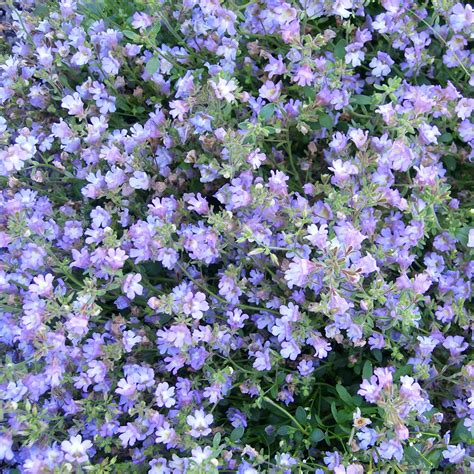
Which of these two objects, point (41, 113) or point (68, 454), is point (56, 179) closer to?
point (41, 113)

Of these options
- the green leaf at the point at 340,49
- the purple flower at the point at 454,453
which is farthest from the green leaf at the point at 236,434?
the green leaf at the point at 340,49

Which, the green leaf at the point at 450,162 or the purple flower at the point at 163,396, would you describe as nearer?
the purple flower at the point at 163,396

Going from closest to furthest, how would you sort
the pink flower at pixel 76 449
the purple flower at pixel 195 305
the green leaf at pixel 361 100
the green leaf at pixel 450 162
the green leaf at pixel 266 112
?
the pink flower at pixel 76 449 < the purple flower at pixel 195 305 < the green leaf at pixel 266 112 < the green leaf at pixel 361 100 < the green leaf at pixel 450 162

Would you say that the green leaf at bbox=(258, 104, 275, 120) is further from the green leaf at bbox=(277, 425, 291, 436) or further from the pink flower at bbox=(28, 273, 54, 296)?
the green leaf at bbox=(277, 425, 291, 436)

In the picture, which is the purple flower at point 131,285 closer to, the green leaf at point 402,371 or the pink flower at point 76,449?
the pink flower at point 76,449

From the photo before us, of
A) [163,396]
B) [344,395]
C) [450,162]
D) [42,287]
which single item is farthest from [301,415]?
[450,162]

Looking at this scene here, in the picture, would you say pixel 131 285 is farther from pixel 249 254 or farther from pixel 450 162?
pixel 450 162
